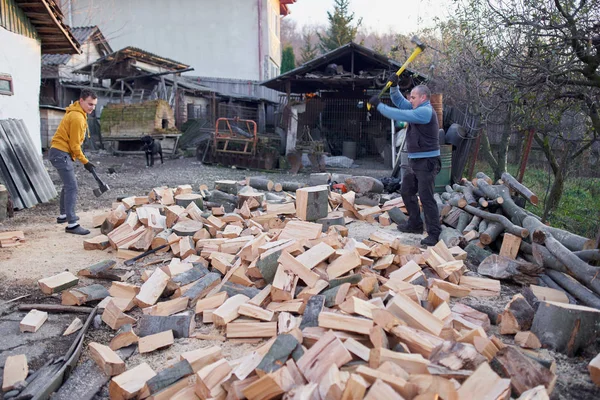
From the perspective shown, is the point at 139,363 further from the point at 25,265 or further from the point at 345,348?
the point at 25,265

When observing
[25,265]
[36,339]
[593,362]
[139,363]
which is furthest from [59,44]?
[593,362]

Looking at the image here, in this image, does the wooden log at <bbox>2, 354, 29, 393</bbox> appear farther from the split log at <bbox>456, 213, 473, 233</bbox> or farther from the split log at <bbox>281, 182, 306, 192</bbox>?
the split log at <bbox>281, 182, 306, 192</bbox>

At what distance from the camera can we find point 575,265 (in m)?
3.65

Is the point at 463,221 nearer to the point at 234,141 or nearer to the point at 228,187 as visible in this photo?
the point at 228,187

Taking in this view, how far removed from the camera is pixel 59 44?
31.7 feet

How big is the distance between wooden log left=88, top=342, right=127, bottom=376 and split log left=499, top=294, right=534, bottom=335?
2.52 meters

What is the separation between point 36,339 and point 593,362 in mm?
3581

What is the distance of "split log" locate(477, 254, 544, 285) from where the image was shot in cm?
402

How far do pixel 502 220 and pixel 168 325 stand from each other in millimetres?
3772

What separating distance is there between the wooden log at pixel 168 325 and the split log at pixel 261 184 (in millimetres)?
4247

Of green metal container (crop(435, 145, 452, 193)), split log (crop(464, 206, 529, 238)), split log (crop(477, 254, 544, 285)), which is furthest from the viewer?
green metal container (crop(435, 145, 452, 193))

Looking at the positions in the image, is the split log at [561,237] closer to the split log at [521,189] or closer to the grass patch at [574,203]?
the split log at [521,189]

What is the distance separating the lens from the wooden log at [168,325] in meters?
3.16

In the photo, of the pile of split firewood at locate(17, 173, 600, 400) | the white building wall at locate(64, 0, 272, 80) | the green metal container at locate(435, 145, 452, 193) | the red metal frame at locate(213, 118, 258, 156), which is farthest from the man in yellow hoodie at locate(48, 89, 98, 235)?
the white building wall at locate(64, 0, 272, 80)
